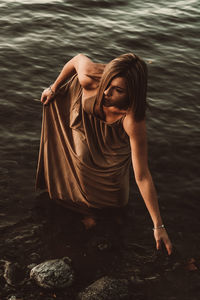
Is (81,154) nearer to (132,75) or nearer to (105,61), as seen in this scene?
(132,75)

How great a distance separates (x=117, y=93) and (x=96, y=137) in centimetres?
86

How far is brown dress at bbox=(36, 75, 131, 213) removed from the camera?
14.0ft

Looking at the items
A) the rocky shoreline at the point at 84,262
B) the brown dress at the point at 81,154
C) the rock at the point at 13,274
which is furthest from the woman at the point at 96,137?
the rock at the point at 13,274

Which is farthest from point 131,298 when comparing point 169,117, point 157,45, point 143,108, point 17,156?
point 157,45

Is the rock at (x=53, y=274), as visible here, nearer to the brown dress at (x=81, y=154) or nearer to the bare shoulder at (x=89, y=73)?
the brown dress at (x=81, y=154)

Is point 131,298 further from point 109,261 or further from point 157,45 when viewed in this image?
point 157,45

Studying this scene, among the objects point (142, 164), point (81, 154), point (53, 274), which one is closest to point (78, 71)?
point (81, 154)

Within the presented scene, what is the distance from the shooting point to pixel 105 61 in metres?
8.89

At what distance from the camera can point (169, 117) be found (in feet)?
24.3

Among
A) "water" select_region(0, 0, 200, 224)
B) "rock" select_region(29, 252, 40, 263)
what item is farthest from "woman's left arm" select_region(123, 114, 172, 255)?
"water" select_region(0, 0, 200, 224)

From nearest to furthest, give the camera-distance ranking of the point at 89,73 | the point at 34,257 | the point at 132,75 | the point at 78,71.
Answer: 1. the point at 132,75
2. the point at 89,73
3. the point at 78,71
4. the point at 34,257

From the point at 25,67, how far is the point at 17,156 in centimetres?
296

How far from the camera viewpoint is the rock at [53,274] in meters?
4.06

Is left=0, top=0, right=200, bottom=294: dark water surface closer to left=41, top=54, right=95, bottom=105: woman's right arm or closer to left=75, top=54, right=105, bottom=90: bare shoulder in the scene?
left=41, top=54, right=95, bottom=105: woman's right arm
